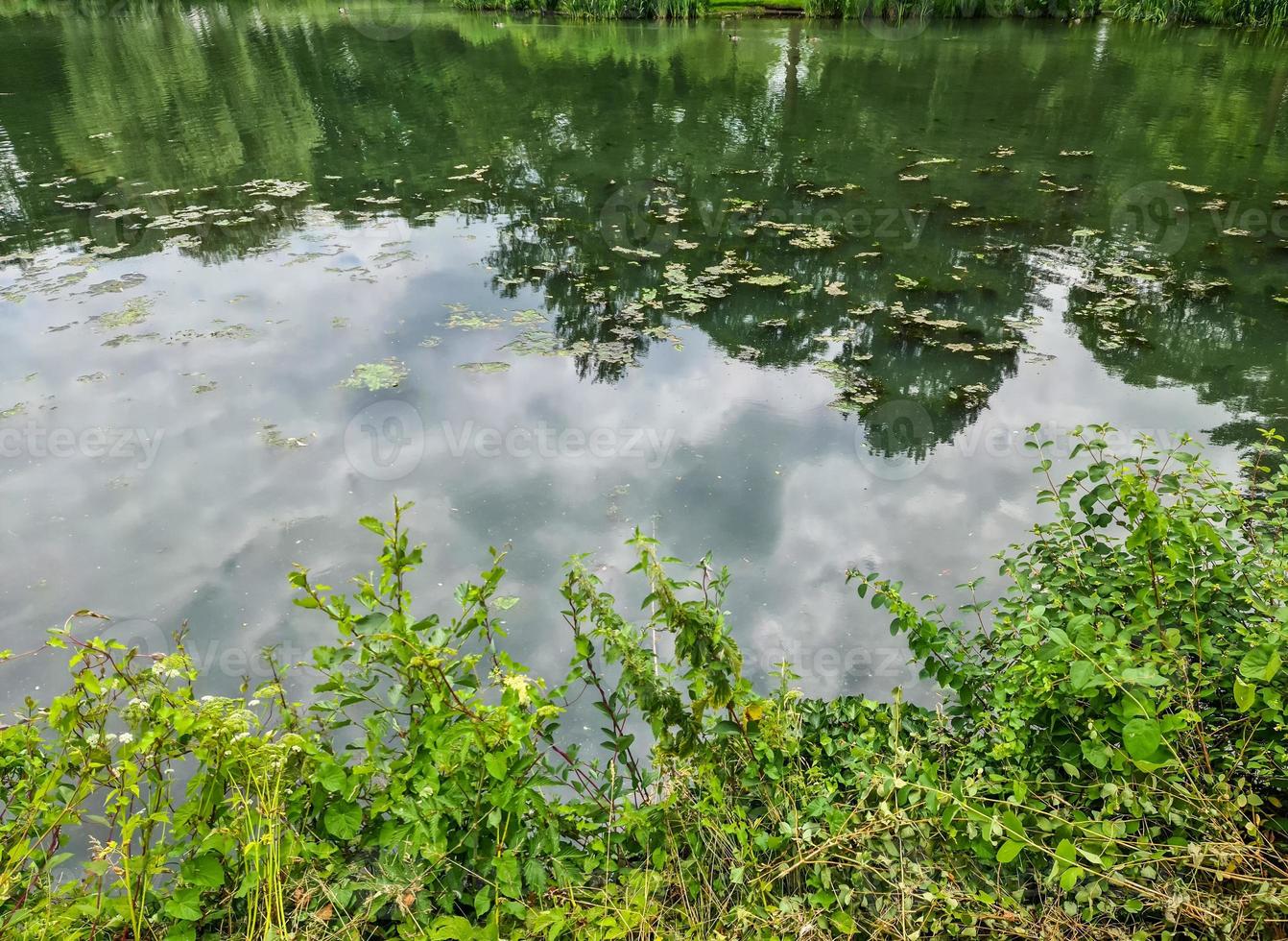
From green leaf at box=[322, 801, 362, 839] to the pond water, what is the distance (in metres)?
1.53

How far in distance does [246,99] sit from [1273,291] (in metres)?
14.6

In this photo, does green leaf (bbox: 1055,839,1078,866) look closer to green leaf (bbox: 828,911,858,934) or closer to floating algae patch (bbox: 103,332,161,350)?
green leaf (bbox: 828,911,858,934)

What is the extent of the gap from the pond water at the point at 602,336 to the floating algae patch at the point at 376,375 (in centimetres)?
3

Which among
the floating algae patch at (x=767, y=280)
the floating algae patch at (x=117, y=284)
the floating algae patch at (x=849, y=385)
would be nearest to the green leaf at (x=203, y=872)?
the floating algae patch at (x=849, y=385)

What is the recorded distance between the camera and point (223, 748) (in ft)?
4.92

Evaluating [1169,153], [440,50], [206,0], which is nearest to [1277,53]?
[1169,153]

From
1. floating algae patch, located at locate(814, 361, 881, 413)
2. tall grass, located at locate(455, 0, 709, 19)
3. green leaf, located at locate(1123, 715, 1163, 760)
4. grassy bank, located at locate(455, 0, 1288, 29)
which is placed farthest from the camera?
tall grass, located at locate(455, 0, 709, 19)

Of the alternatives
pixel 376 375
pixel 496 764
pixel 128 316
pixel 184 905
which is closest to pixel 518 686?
pixel 496 764

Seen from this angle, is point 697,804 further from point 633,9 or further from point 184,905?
point 633,9

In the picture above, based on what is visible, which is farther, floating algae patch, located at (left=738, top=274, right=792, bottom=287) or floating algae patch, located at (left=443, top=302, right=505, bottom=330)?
floating algae patch, located at (left=738, top=274, right=792, bottom=287)

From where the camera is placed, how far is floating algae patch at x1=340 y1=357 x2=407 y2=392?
204 inches

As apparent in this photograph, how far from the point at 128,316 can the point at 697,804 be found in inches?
252

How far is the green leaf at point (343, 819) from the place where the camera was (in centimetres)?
161

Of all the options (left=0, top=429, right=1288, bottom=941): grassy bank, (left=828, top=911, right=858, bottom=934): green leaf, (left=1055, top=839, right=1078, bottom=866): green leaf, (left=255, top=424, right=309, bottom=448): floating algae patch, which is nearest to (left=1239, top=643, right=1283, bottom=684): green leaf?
(left=0, top=429, right=1288, bottom=941): grassy bank
